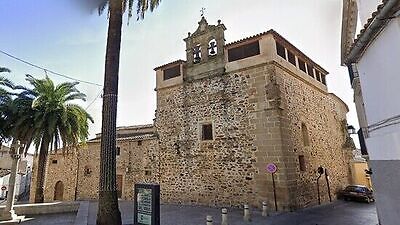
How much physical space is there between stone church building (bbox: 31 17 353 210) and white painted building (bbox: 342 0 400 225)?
5661 millimetres

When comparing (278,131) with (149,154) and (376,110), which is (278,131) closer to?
(376,110)

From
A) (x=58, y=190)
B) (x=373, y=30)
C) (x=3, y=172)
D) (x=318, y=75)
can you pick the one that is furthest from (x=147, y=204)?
(x=3, y=172)

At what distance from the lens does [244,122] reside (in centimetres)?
1403

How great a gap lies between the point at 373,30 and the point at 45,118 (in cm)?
1538

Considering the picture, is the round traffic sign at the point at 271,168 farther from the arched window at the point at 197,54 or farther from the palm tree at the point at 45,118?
the palm tree at the point at 45,118

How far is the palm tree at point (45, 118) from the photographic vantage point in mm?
14109

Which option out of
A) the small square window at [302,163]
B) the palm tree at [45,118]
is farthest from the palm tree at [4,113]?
the small square window at [302,163]

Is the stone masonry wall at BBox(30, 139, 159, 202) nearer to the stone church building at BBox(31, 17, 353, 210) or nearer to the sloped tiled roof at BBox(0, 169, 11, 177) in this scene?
the stone church building at BBox(31, 17, 353, 210)

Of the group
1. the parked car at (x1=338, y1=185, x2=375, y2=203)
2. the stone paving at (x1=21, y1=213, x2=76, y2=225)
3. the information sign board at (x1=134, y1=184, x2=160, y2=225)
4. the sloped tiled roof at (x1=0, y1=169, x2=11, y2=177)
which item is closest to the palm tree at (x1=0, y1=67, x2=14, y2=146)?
the stone paving at (x1=21, y1=213, x2=76, y2=225)

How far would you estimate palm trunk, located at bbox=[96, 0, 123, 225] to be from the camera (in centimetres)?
760

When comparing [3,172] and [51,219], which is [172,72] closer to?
[51,219]

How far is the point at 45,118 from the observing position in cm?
1453

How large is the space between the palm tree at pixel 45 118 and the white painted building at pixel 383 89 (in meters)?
14.6

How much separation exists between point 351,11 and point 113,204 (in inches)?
437
